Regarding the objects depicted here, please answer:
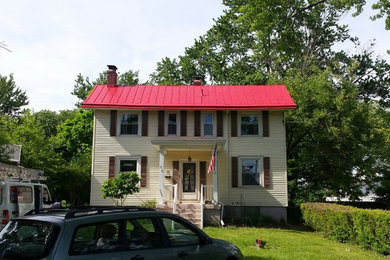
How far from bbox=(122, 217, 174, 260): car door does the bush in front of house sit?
755 cm

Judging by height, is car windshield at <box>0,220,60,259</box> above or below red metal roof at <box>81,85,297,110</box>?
below

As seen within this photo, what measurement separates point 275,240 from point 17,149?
12.9m

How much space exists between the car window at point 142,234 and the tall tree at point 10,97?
5126 cm

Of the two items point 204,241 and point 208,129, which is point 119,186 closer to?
point 208,129

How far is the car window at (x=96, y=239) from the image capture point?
13.7 ft

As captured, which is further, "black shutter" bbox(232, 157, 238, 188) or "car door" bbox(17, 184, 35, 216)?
"black shutter" bbox(232, 157, 238, 188)

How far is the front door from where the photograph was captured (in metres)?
18.6

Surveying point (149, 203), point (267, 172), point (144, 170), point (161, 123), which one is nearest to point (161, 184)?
point (149, 203)

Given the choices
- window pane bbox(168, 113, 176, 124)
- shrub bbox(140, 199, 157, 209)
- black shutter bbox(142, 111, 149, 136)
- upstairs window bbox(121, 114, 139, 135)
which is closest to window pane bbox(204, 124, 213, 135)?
window pane bbox(168, 113, 176, 124)

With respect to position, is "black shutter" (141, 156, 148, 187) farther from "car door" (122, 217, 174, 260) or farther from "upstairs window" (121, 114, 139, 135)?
"car door" (122, 217, 174, 260)

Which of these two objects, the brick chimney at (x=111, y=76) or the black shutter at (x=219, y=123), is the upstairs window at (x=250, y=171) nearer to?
the black shutter at (x=219, y=123)

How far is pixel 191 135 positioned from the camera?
62.2 ft

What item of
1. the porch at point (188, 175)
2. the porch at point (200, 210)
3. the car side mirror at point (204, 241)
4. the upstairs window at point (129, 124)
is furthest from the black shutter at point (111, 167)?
the car side mirror at point (204, 241)

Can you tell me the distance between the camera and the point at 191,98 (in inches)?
781
